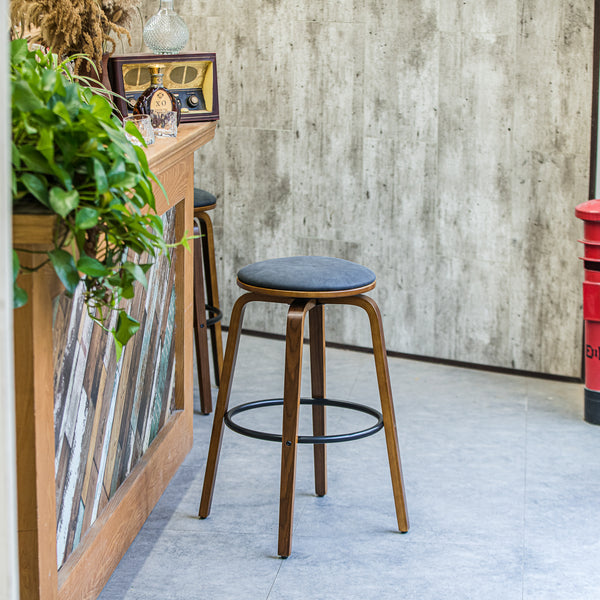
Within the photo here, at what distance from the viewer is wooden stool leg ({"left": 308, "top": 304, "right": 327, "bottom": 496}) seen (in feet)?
9.68

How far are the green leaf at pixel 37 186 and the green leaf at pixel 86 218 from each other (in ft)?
0.22

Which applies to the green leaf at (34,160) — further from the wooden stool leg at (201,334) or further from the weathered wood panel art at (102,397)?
the wooden stool leg at (201,334)

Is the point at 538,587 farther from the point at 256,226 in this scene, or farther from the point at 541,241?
the point at 256,226

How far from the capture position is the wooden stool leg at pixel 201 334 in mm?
3734

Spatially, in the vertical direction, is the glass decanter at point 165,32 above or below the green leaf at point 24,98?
above

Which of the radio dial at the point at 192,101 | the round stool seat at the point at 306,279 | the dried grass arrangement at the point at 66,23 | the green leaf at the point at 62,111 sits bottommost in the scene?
the round stool seat at the point at 306,279

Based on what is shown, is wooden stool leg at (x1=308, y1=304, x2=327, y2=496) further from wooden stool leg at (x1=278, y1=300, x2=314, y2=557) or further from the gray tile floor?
wooden stool leg at (x1=278, y1=300, x2=314, y2=557)

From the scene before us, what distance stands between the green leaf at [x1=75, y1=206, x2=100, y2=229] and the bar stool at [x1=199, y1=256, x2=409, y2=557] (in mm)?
1005

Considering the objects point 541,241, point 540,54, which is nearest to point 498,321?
point 541,241

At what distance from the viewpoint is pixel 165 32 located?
10.5 feet

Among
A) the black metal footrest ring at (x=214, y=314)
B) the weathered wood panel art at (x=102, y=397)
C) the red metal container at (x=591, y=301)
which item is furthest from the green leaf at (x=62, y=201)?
the red metal container at (x=591, y=301)

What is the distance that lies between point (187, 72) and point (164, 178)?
21.8 inches

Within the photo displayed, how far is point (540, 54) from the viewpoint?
406cm

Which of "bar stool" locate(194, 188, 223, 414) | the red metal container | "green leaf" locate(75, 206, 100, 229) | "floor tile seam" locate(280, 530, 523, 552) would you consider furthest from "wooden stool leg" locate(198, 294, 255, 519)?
the red metal container
